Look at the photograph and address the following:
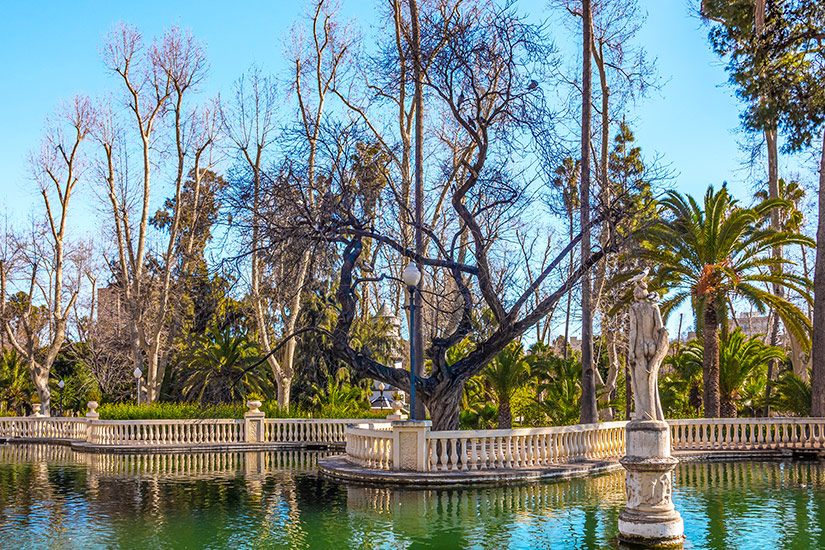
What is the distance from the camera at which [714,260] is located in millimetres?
21719

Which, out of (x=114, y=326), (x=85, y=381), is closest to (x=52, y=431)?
(x=85, y=381)

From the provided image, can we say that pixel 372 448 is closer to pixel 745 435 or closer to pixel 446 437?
pixel 446 437

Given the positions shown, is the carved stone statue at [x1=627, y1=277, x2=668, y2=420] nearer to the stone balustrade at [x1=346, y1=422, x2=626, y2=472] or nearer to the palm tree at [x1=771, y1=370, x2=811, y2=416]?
the stone balustrade at [x1=346, y1=422, x2=626, y2=472]

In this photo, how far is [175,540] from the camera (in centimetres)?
1055

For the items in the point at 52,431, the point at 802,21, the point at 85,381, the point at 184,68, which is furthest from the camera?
the point at 85,381

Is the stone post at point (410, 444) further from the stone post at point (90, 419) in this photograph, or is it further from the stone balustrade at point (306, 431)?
the stone post at point (90, 419)

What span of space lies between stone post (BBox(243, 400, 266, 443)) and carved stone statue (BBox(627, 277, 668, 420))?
16.4 meters

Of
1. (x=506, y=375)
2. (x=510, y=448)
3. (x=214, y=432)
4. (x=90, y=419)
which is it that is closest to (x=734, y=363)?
(x=506, y=375)

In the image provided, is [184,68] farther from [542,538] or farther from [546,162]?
[542,538]

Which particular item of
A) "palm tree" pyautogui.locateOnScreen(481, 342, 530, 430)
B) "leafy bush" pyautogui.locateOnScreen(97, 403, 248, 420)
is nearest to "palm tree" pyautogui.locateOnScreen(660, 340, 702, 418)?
"palm tree" pyautogui.locateOnScreen(481, 342, 530, 430)

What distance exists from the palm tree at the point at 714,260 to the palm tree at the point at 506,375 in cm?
617

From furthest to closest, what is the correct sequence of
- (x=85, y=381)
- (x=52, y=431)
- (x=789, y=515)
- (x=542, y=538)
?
(x=85, y=381)
(x=52, y=431)
(x=789, y=515)
(x=542, y=538)

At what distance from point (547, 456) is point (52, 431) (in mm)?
19885

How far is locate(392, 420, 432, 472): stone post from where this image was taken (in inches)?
608
